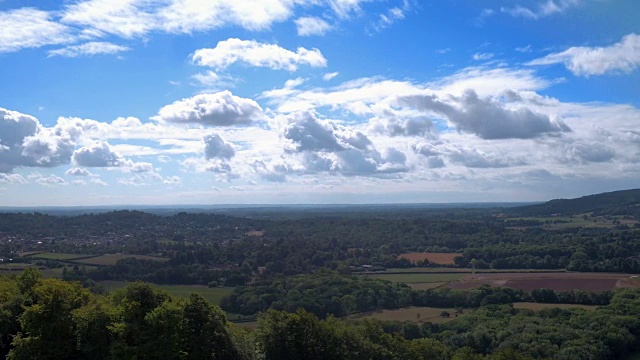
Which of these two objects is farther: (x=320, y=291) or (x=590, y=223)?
(x=590, y=223)

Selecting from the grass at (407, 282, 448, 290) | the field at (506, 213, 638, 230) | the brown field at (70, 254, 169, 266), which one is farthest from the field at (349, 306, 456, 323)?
the field at (506, 213, 638, 230)

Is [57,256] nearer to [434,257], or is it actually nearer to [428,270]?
[428,270]

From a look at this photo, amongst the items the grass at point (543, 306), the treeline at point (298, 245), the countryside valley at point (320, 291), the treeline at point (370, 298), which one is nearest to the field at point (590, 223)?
the countryside valley at point (320, 291)

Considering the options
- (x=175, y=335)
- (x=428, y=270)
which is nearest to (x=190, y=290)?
(x=428, y=270)

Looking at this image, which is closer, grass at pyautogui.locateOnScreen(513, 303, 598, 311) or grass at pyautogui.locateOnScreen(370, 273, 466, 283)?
grass at pyautogui.locateOnScreen(513, 303, 598, 311)

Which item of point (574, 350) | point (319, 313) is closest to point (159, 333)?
point (574, 350)

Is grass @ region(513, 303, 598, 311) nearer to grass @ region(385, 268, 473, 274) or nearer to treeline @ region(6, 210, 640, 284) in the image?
grass @ region(385, 268, 473, 274)

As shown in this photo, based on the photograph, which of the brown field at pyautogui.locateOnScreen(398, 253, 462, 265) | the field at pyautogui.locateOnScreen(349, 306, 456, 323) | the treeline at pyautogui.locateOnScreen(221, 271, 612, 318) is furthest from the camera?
the brown field at pyautogui.locateOnScreen(398, 253, 462, 265)
